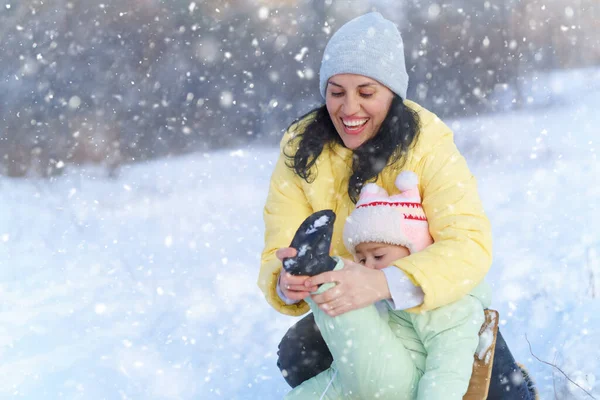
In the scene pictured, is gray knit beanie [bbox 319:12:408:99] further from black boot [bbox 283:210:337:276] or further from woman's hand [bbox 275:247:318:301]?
woman's hand [bbox 275:247:318:301]

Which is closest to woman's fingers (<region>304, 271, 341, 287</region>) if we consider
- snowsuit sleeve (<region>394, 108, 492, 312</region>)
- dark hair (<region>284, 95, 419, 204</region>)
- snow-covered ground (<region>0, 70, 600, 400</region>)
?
snowsuit sleeve (<region>394, 108, 492, 312</region>)

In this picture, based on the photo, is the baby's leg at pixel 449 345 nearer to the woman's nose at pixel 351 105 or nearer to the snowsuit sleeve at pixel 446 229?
the snowsuit sleeve at pixel 446 229

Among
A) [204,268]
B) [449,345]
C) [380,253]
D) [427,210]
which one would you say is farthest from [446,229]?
[204,268]

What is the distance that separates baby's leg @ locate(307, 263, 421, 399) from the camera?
1.82 meters

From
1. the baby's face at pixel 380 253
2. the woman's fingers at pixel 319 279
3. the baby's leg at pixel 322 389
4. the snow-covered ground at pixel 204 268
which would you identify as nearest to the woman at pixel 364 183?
the woman's fingers at pixel 319 279

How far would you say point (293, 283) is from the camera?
1.85 meters

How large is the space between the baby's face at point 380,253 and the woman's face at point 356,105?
1.34ft

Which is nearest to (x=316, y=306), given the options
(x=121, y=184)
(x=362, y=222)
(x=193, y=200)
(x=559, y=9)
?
(x=362, y=222)

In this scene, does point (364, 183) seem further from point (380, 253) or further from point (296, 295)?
point (296, 295)

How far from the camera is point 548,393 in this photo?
3053 millimetres

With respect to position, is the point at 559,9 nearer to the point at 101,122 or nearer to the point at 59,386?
the point at 101,122

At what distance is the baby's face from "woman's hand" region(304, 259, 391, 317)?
9.8 inches

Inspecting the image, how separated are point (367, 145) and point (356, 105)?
6.7 inches

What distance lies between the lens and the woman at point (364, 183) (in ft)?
6.20
